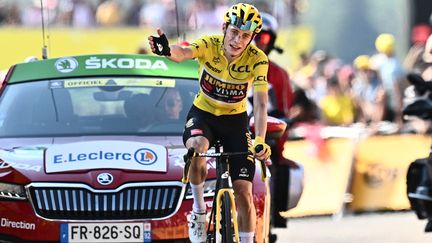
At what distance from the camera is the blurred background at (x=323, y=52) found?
15297 millimetres

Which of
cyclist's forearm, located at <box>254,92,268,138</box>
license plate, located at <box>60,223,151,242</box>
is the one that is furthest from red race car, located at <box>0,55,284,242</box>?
cyclist's forearm, located at <box>254,92,268,138</box>

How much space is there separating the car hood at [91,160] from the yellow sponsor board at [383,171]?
640 centimetres

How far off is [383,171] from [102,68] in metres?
5.98

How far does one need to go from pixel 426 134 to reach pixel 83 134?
6.41 meters

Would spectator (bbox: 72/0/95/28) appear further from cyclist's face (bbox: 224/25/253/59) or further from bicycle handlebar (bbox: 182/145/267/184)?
bicycle handlebar (bbox: 182/145/267/184)

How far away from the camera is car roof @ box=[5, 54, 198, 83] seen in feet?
33.1

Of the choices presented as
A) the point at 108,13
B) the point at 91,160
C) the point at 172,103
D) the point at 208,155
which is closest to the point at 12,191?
the point at 91,160

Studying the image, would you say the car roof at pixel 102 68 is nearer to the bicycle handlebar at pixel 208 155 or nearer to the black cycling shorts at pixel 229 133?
the black cycling shorts at pixel 229 133

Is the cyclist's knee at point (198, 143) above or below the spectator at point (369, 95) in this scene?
above

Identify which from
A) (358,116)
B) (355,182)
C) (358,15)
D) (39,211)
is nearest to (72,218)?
(39,211)

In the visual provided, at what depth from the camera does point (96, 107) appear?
10133 millimetres

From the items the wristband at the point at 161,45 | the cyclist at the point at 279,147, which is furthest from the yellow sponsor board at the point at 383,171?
the wristband at the point at 161,45

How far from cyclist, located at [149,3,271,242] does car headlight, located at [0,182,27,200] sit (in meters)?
1.08

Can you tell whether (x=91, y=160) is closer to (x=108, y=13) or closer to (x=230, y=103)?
(x=230, y=103)
